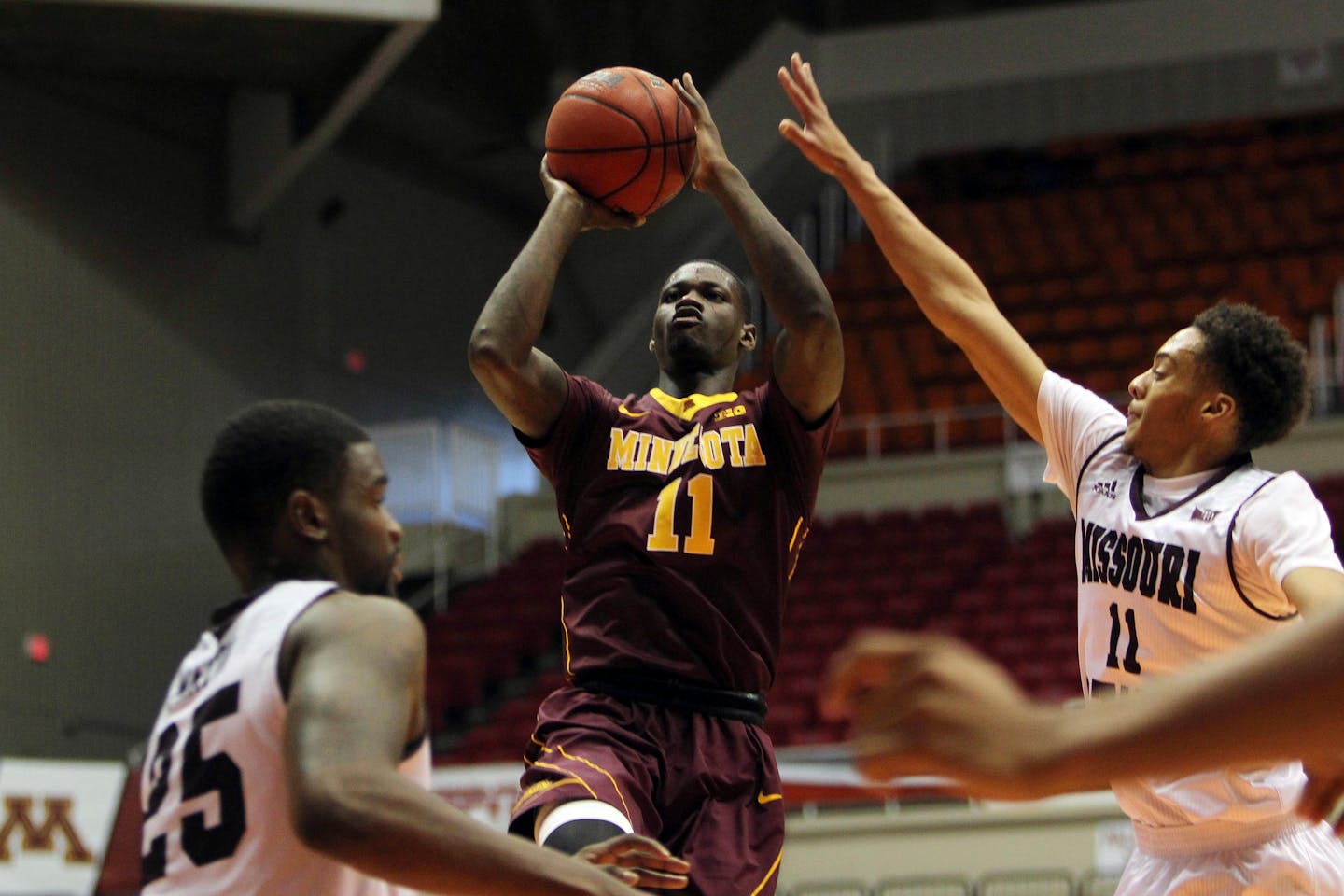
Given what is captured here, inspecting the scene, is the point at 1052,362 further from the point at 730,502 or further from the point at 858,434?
the point at 730,502

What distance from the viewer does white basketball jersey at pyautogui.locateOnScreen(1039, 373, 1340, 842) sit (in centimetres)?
373

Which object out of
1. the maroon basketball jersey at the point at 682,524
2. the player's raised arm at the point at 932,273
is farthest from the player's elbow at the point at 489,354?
the player's raised arm at the point at 932,273

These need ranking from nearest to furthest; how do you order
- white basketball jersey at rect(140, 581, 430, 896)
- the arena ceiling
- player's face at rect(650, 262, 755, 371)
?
1. white basketball jersey at rect(140, 581, 430, 896)
2. player's face at rect(650, 262, 755, 371)
3. the arena ceiling

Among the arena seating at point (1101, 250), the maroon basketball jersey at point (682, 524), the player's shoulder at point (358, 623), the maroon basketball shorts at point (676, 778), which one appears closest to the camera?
the player's shoulder at point (358, 623)

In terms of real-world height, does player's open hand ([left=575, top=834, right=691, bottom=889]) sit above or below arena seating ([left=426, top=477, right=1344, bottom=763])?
above

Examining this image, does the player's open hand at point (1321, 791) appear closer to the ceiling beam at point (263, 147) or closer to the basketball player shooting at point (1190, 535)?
the basketball player shooting at point (1190, 535)

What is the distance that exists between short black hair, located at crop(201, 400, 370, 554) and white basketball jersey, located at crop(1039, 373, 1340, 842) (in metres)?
1.81

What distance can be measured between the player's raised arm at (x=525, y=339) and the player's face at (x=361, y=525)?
1.21 m

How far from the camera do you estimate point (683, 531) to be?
14.1 ft

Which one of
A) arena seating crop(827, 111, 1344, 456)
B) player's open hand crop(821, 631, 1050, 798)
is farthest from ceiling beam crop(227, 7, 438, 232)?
player's open hand crop(821, 631, 1050, 798)

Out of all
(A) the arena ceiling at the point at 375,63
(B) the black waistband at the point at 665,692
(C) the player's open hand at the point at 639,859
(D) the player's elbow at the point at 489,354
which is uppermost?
(A) the arena ceiling at the point at 375,63

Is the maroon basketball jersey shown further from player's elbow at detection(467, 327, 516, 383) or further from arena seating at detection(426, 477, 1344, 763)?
arena seating at detection(426, 477, 1344, 763)

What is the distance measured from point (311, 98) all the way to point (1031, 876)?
9.62m

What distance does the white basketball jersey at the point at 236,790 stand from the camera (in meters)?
2.74
